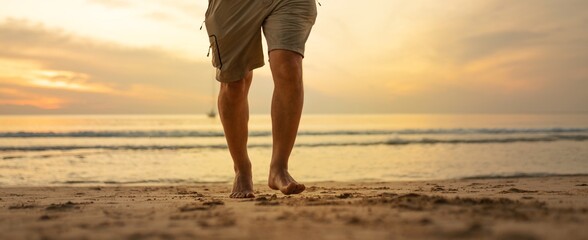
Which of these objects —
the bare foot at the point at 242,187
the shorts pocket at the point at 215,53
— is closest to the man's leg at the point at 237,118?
the bare foot at the point at 242,187

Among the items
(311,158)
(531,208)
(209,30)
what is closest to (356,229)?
(531,208)

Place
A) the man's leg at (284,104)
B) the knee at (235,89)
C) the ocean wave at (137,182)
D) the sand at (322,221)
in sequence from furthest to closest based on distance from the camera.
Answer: the ocean wave at (137,182) → the knee at (235,89) → the man's leg at (284,104) → the sand at (322,221)

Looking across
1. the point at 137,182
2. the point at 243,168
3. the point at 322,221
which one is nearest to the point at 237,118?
the point at 243,168

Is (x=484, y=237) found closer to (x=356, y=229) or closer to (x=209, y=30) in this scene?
(x=356, y=229)

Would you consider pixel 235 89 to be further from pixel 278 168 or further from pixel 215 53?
pixel 278 168

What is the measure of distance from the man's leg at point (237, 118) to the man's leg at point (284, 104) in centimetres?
32

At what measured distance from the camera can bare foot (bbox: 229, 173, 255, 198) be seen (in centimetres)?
328

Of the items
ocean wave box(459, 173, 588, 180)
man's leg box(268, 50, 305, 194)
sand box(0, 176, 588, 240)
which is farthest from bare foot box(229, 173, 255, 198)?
ocean wave box(459, 173, 588, 180)

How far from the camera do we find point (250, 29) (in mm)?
3270

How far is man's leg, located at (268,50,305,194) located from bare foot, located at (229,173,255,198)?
21 cm

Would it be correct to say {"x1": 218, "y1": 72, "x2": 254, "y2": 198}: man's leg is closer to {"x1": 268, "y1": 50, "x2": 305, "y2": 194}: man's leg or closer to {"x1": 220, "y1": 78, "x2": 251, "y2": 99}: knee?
{"x1": 220, "y1": 78, "x2": 251, "y2": 99}: knee

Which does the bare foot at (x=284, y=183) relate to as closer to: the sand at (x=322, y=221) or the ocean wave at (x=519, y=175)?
the sand at (x=322, y=221)

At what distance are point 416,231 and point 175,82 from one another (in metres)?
38.1

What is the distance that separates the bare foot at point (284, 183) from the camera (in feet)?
9.79
